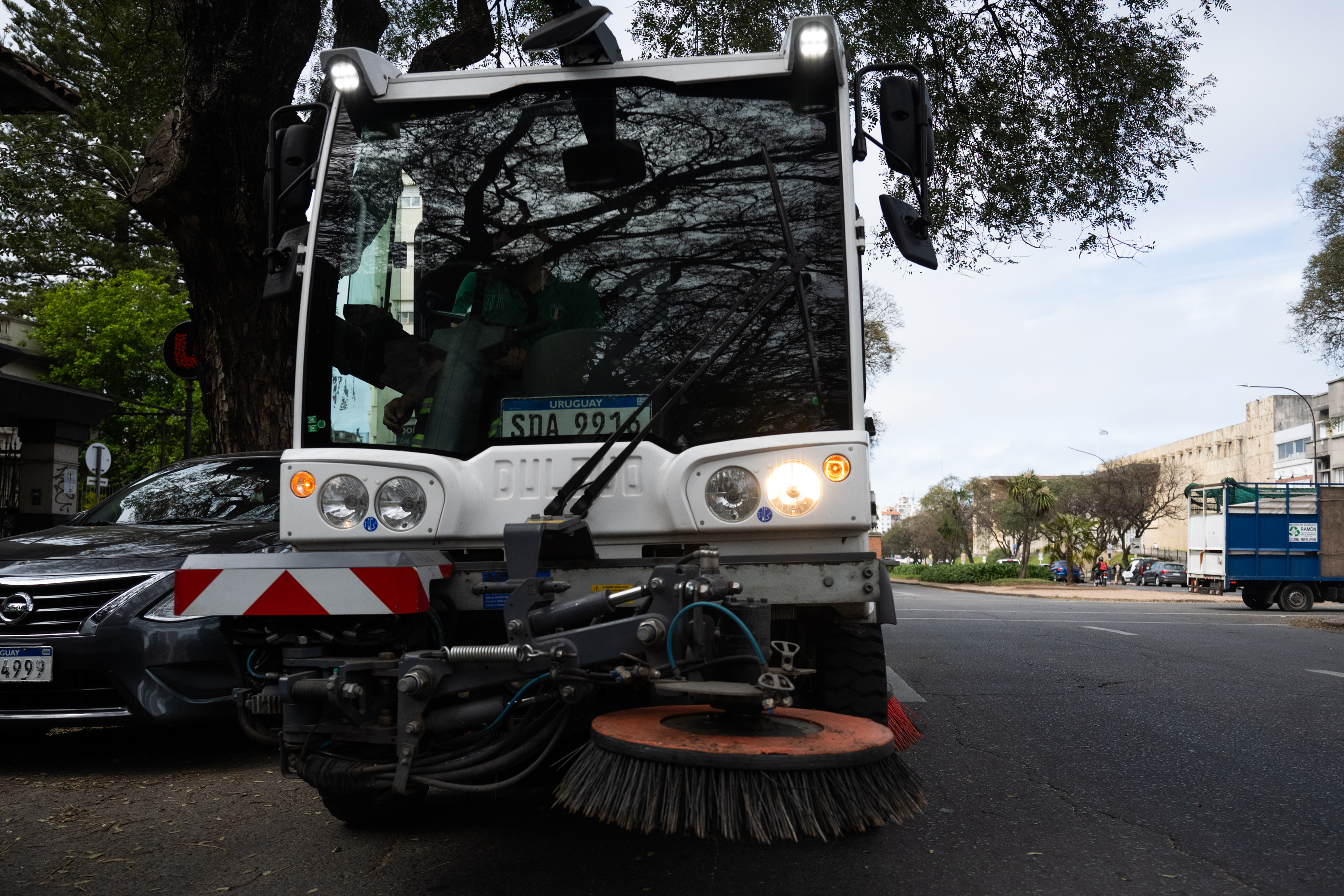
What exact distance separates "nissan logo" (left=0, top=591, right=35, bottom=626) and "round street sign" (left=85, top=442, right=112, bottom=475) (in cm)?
1678

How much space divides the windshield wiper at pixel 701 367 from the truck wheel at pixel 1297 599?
81.0 feet

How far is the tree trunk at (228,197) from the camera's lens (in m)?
8.89

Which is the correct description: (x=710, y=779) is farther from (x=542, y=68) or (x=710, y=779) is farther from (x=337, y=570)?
(x=542, y=68)

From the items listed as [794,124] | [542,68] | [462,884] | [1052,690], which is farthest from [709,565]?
[1052,690]

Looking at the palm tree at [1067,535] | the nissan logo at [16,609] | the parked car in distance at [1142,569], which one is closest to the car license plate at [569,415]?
the nissan logo at [16,609]

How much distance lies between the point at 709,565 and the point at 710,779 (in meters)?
0.66

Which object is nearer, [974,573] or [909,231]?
[909,231]

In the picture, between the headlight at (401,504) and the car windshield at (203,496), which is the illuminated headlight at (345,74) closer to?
the headlight at (401,504)

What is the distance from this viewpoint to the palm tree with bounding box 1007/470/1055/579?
54.6 meters

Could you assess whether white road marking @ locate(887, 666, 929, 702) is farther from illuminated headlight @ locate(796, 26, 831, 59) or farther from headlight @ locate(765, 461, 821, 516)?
illuminated headlight @ locate(796, 26, 831, 59)

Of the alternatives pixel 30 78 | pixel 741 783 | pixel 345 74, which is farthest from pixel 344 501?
pixel 30 78

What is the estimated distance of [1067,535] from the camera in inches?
2083

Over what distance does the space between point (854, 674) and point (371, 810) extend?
1858mm

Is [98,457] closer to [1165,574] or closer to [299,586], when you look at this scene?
[299,586]
